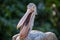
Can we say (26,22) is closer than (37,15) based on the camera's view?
Yes

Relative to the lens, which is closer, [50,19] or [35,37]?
[35,37]

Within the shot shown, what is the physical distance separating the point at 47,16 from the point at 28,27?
11.4 feet

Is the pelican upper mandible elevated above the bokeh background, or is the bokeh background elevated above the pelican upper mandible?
the pelican upper mandible

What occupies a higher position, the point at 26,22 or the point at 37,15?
the point at 26,22

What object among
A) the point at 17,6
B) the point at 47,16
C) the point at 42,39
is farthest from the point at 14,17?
the point at 42,39

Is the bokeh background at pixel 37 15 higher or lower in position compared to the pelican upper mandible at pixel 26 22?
lower

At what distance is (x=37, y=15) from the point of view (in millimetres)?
6246

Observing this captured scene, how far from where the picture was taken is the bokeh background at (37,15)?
6.10 meters

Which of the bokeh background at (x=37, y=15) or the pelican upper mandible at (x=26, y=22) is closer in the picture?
the pelican upper mandible at (x=26, y=22)

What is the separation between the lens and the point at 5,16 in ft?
20.5

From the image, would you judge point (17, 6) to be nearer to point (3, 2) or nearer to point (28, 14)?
point (3, 2)

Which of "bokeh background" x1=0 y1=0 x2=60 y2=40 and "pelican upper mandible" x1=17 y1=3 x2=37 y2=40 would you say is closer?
"pelican upper mandible" x1=17 y1=3 x2=37 y2=40

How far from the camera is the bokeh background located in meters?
6.10

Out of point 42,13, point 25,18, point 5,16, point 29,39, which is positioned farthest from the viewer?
point 42,13
